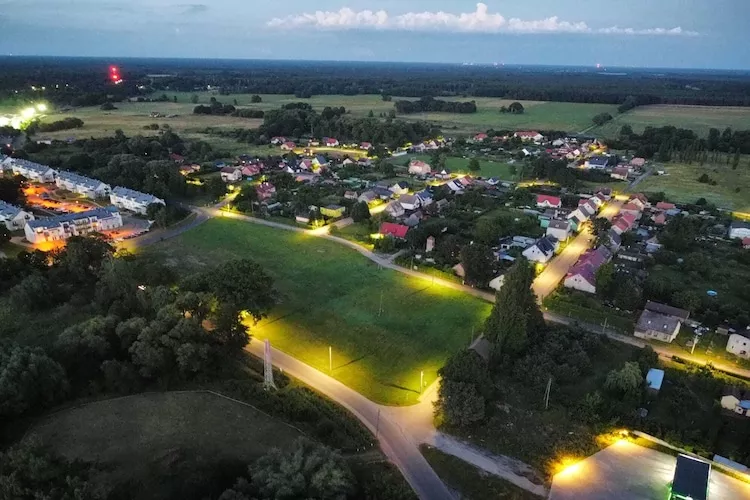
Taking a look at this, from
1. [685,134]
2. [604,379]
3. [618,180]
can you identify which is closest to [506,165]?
[618,180]

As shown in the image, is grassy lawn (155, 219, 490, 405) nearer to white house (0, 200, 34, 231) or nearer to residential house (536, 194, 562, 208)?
white house (0, 200, 34, 231)

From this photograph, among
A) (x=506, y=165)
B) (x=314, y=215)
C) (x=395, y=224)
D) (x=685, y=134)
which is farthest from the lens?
(x=685, y=134)

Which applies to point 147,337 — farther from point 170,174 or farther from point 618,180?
point 618,180

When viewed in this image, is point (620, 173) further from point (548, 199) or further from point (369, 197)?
point (369, 197)

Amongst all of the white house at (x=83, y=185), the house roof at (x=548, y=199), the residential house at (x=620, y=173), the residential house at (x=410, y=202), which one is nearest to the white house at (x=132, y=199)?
the white house at (x=83, y=185)

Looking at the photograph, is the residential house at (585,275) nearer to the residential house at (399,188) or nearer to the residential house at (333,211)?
the residential house at (333,211)

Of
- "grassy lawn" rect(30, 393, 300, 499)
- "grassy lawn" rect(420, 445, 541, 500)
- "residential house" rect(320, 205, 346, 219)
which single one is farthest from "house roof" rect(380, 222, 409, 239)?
"grassy lawn" rect(420, 445, 541, 500)
